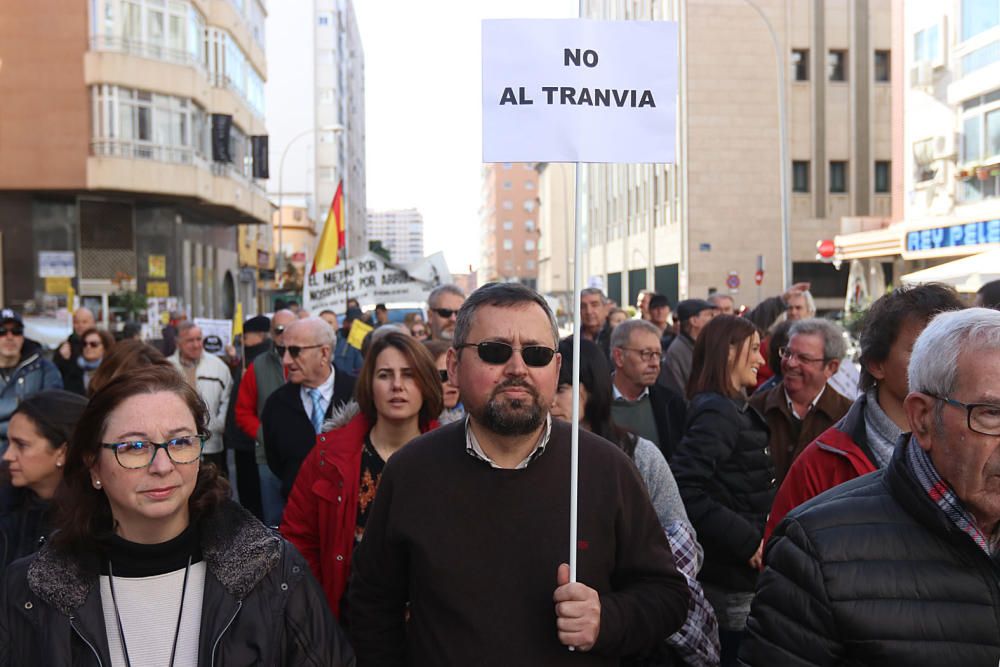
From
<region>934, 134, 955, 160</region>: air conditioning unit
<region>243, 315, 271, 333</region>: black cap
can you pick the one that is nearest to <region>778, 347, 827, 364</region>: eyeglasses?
<region>243, 315, 271, 333</region>: black cap

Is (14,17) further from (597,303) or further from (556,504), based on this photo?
(556,504)

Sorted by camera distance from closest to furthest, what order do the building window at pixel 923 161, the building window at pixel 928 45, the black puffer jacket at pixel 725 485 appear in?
the black puffer jacket at pixel 725 485 → the building window at pixel 928 45 → the building window at pixel 923 161

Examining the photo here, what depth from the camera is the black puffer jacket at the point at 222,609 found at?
2.74 meters

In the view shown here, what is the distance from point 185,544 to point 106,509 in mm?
284

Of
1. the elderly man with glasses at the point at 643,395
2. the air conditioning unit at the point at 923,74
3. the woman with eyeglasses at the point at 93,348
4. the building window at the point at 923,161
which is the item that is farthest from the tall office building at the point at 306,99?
the elderly man with glasses at the point at 643,395

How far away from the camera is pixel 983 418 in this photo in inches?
86.3

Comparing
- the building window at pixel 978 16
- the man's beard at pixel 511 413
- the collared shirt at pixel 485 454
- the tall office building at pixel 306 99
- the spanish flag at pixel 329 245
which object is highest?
the tall office building at pixel 306 99

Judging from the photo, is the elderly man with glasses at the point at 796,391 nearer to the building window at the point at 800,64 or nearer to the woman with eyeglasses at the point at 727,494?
the woman with eyeglasses at the point at 727,494

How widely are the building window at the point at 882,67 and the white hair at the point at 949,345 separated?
146 ft

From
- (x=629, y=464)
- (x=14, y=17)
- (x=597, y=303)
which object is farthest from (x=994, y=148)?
(x=14, y=17)

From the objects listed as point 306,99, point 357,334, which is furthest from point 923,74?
point 306,99

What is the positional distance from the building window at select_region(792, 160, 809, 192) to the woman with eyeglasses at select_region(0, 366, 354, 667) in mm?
42086

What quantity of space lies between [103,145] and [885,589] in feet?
105

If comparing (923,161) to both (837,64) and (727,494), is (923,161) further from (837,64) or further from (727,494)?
(727,494)
